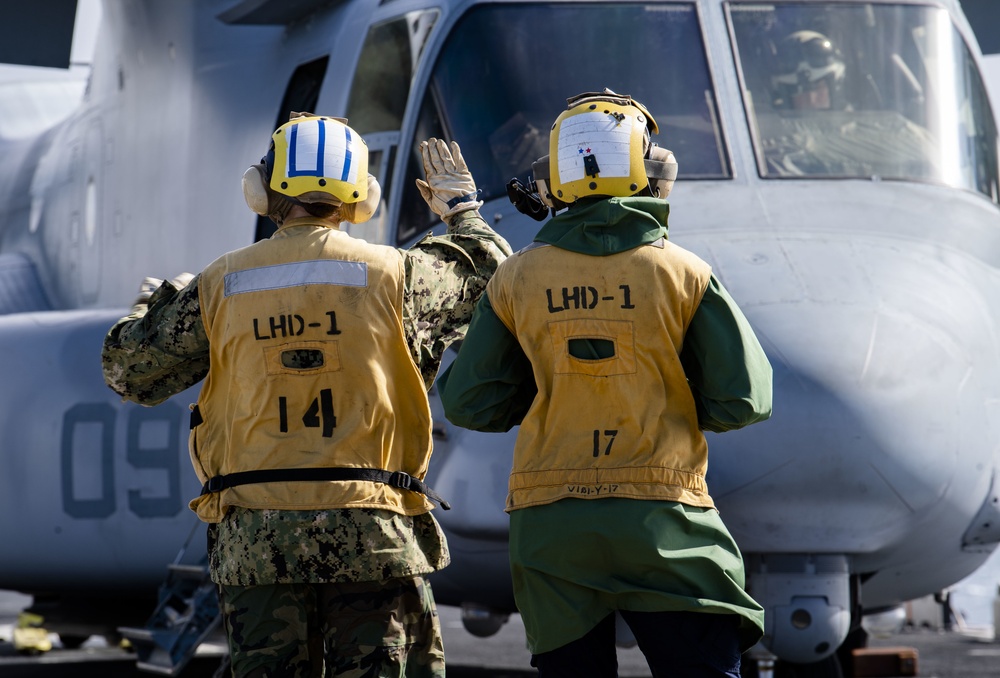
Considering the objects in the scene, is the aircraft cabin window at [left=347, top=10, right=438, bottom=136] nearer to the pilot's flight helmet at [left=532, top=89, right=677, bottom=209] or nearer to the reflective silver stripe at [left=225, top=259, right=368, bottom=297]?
the reflective silver stripe at [left=225, top=259, right=368, bottom=297]

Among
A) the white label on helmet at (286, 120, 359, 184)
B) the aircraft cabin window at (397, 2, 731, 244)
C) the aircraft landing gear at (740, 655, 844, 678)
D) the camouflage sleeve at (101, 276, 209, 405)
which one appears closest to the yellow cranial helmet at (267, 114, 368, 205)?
the white label on helmet at (286, 120, 359, 184)

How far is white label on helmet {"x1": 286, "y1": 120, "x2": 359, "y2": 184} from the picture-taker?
3012 mm

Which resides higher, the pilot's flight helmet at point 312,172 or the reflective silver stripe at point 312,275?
the pilot's flight helmet at point 312,172

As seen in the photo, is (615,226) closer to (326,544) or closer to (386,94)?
(326,544)

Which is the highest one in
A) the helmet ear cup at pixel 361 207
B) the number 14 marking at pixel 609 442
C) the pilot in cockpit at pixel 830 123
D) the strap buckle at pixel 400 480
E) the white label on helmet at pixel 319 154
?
the pilot in cockpit at pixel 830 123

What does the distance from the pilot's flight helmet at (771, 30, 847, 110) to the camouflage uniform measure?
190 cm

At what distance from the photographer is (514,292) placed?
2777 millimetres

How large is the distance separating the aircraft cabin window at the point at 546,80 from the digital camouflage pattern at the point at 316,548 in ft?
6.26

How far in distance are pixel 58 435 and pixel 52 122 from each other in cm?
585

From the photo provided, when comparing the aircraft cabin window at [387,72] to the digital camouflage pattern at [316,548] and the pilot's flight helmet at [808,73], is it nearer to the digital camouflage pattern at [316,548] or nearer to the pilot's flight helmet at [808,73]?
the pilot's flight helmet at [808,73]

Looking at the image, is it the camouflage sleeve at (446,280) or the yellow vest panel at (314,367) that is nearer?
the yellow vest panel at (314,367)

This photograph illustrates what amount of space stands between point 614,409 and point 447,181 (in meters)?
0.86

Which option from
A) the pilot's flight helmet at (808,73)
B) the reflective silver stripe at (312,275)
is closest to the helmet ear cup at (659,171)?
the reflective silver stripe at (312,275)

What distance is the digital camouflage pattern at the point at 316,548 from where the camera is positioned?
2.86 metres
